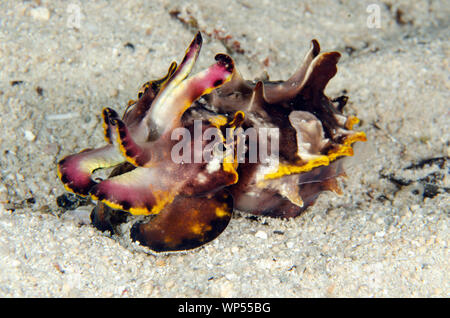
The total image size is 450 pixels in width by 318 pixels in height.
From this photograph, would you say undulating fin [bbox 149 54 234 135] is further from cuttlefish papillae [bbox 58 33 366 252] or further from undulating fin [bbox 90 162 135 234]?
undulating fin [bbox 90 162 135 234]

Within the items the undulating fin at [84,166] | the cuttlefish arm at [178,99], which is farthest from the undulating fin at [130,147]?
the undulating fin at [84,166]

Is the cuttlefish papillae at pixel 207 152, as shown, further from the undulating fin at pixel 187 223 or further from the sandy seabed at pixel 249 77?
the sandy seabed at pixel 249 77

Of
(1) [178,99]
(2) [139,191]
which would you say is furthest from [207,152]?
(2) [139,191]

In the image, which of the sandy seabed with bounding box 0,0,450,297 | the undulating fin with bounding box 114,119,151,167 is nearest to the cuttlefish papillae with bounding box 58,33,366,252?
the undulating fin with bounding box 114,119,151,167

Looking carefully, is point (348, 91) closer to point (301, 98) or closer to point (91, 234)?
point (301, 98)

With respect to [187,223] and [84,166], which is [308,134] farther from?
[84,166]
